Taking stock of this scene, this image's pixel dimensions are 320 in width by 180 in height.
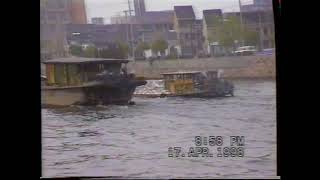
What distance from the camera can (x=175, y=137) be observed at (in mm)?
2238

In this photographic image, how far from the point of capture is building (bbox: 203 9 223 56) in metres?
2.22

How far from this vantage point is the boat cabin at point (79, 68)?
7.39 feet

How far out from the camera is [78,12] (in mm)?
2234

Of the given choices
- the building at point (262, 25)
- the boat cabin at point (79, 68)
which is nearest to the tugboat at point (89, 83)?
the boat cabin at point (79, 68)

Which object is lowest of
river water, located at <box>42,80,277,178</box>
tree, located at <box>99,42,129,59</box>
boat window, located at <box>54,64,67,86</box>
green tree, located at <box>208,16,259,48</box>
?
river water, located at <box>42,80,277,178</box>

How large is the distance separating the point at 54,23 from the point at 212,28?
2.56ft

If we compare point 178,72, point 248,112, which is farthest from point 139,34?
point 248,112

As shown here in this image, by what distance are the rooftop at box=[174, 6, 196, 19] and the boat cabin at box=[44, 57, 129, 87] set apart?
350mm

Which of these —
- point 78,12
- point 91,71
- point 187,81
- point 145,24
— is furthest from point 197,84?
point 78,12

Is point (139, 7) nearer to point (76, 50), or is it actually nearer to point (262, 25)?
point (76, 50)

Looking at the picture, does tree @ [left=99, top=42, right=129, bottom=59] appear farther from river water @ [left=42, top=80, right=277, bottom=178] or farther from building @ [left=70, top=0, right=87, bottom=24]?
river water @ [left=42, top=80, right=277, bottom=178]

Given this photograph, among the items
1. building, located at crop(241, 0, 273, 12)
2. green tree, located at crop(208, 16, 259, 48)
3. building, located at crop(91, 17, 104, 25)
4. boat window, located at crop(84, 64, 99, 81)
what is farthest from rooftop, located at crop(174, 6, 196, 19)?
boat window, located at crop(84, 64, 99, 81)

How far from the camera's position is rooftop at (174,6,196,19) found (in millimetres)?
2232

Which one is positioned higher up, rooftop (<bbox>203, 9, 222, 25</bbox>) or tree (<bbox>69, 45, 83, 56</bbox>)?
rooftop (<bbox>203, 9, 222, 25</bbox>)
